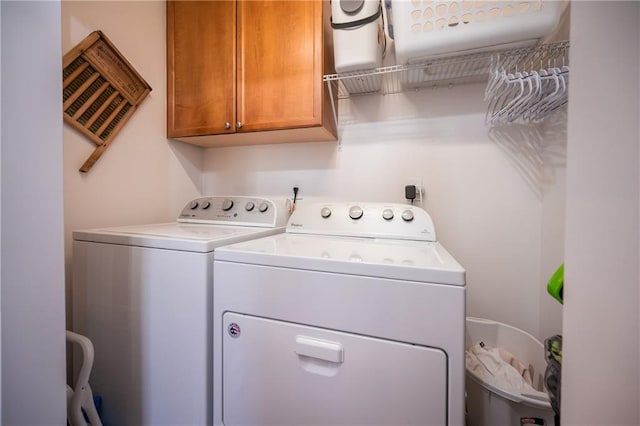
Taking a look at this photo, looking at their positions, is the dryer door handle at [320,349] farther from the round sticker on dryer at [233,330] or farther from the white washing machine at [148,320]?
the white washing machine at [148,320]

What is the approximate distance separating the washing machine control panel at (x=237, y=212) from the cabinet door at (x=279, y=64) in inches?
16.0

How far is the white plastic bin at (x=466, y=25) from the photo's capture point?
2.93 feet

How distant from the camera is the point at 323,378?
714 mm


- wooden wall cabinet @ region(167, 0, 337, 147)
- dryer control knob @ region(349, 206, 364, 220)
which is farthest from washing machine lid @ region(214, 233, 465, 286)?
wooden wall cabinet @ region(167, 0, 337, 147)

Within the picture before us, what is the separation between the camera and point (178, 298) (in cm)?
86

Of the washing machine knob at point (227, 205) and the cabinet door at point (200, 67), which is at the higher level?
the cabinet door at point (200, 67)

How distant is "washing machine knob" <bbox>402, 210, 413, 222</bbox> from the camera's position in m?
1.15

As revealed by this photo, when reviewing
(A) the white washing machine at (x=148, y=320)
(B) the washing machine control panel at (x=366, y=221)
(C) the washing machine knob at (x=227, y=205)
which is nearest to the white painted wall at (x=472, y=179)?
(B) the washing machine control panel at (x=366, y=221)

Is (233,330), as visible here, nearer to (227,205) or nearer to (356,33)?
(227,205)

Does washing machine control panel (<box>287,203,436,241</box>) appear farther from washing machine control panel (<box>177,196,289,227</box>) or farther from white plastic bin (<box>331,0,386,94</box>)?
white plastic bin (<box>331,0,386,94</box>)

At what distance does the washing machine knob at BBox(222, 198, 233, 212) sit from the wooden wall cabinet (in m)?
0.39
